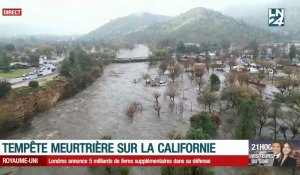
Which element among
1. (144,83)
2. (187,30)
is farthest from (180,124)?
(187,30)

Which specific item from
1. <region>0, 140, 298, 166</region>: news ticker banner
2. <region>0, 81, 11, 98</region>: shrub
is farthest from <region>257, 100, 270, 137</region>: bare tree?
<region>0, 81, 11, 98</region>: shrub

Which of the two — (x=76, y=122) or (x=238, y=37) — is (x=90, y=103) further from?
(x=238, y=37)

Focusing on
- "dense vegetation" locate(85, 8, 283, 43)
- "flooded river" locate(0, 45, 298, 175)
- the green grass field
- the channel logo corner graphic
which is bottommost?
"flooded river" locate(0, 45, 298, 175)

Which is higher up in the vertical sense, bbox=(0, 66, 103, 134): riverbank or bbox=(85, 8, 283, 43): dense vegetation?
bbox=(85, 8, 283, 43): dense vegetation

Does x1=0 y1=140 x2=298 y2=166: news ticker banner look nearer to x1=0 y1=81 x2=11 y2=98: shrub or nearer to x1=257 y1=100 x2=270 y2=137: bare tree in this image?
x1=257 y1=100 x2=270 y2=137: bare tree

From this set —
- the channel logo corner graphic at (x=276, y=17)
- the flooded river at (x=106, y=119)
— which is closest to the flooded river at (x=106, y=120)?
the flooded river at (x=106, y=119)
